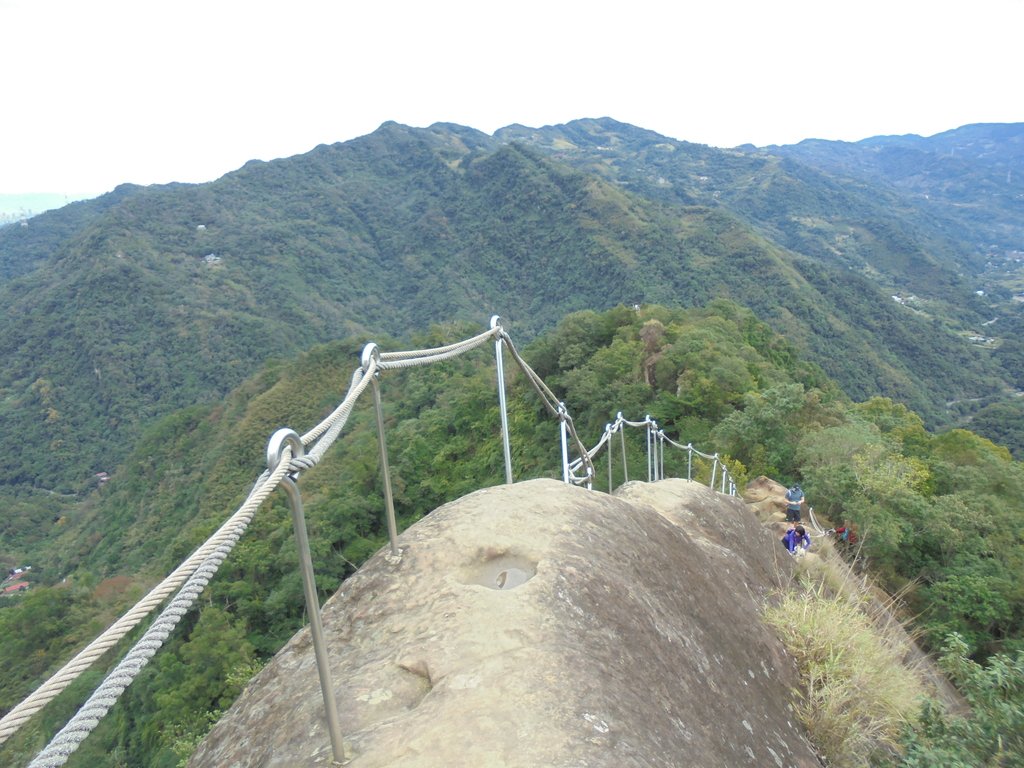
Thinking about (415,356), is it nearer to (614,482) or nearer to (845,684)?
(845,684)

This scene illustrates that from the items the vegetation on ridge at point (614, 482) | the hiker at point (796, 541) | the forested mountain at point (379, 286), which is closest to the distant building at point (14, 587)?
the vegetation on ridge at point (614, 482)

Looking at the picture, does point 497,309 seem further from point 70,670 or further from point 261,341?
point 70,670

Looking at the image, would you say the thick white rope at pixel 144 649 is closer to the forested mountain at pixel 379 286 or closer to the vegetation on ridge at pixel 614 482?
the vegetation on ridge at pixel 614 482

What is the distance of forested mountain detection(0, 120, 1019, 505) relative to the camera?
90062mm

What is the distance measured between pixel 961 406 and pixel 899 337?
18.2m

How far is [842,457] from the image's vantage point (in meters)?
15.1

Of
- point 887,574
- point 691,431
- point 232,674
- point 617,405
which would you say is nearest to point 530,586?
point 887,574

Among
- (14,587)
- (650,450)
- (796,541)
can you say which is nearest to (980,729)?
(650,450)

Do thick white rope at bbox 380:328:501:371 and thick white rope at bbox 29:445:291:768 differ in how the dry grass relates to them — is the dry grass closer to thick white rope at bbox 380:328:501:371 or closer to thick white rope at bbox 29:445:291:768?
thick white rope at bbox 380:328:501:371

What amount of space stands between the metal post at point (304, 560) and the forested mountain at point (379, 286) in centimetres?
8476

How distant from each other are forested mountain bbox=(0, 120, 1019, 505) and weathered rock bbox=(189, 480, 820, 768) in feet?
271

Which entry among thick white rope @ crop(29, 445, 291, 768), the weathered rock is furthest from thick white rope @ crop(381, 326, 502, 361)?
thick white rope @ crop(29, 445, 291, 768)

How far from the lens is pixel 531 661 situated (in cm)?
245

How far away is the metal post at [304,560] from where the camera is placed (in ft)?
5.72
